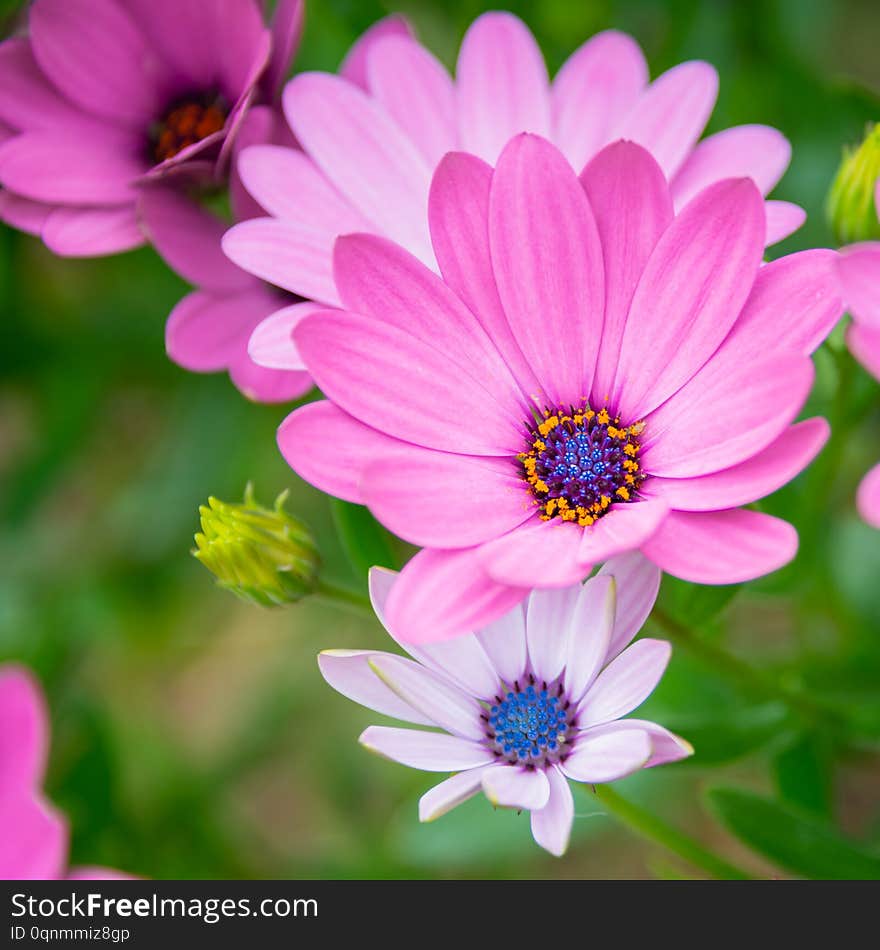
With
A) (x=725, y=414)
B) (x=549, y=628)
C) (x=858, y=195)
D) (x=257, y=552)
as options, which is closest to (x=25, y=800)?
(x=257, y=552)

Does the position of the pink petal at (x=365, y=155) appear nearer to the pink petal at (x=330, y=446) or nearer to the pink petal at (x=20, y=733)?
the pink petal at (x=330, y=446)

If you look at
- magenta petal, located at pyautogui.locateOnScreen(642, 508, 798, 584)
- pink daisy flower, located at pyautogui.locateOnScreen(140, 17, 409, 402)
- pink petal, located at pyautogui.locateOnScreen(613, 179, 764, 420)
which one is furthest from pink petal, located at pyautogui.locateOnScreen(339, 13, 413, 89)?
magenta petal, located at pyautogui.locateOnScreen(642, 508, 798, 584)

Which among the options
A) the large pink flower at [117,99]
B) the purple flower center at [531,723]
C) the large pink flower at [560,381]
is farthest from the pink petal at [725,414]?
the large pink flower at [117,99]

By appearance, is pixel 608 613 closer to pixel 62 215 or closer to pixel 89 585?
pixel 62 215

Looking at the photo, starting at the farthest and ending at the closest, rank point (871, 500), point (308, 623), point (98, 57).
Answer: point (308, 623) < point (98, 57) < point (871, 500)

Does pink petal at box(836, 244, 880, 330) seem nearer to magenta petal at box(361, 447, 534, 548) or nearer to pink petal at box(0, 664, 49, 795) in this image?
magenta petal at box(361, 447, 534, 548)

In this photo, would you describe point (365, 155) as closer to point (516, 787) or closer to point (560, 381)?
point (560, 381)
